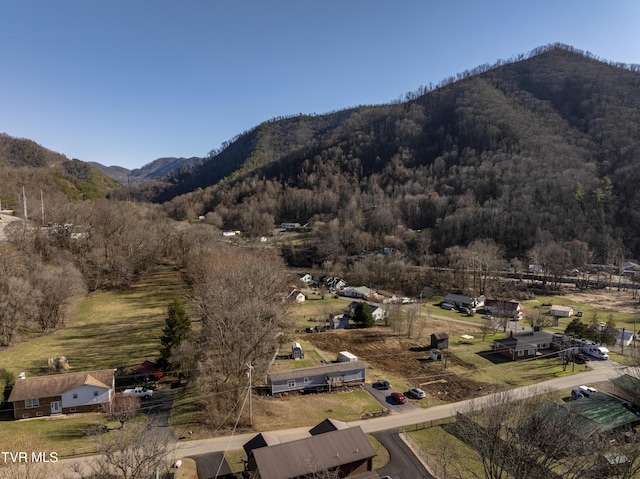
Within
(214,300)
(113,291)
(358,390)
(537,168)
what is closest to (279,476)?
(358,390)

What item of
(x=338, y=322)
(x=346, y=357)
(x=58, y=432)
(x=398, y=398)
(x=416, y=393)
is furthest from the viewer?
(x=338, y=322)

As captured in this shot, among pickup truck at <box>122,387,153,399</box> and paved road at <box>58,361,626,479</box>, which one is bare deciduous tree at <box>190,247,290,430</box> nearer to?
paved road at <box>58,361,626,479</box>

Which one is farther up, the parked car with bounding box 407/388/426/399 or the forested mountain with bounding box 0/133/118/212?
the forested mountain with bounding box 0/133/118/212

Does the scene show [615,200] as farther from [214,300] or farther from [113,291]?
[113,291]

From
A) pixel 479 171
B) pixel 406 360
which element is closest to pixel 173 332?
pixel 406 360

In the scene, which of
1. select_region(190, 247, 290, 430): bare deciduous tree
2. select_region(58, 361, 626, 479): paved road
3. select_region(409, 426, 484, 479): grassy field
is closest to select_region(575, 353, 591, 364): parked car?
select_region(58, 361, 626, 479): paved road

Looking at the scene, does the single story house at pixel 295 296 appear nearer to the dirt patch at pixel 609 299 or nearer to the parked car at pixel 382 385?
the parked car at pixel 382 385

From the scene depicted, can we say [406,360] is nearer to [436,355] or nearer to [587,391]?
[436,355]
